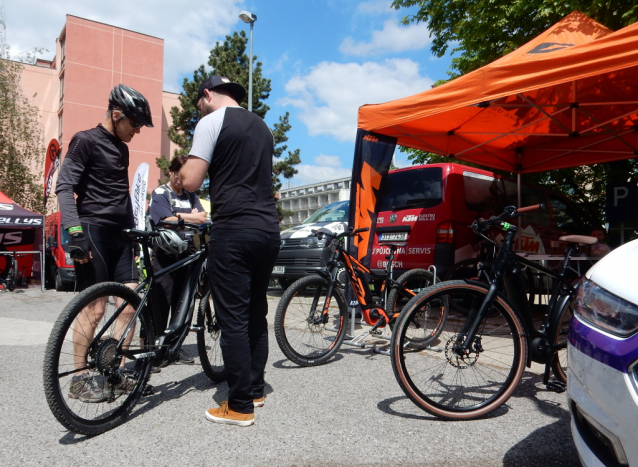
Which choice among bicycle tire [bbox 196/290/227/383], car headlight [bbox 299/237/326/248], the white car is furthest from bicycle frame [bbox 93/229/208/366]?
car headlight [bbox 299/237/326/248]

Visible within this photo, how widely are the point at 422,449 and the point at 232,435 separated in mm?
973

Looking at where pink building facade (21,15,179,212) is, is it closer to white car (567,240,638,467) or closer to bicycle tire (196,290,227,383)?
Result: bicycle tire (196,290,227,383)

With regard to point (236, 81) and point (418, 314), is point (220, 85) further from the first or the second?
point (236, 81)

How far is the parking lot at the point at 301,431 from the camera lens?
233 cm

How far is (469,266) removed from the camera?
5.90 m

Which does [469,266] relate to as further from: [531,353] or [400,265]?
[531,353]

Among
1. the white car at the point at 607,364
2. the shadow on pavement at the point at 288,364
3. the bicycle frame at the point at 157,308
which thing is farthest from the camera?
the shadow on pavement at the point at 288,364

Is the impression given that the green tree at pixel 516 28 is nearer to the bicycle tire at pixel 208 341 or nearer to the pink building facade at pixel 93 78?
the bicycle tire at pixel 208 341

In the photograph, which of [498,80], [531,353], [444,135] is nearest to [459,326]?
[531,353]

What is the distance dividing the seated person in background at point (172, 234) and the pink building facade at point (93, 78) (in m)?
31.0

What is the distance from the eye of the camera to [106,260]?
3.15m

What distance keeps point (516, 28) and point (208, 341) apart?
8127 millimetres

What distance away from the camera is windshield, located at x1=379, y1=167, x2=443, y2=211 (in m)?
6.16

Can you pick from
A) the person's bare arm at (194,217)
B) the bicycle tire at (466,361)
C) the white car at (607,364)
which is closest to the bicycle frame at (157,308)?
the person's bare arm at (194,217)
